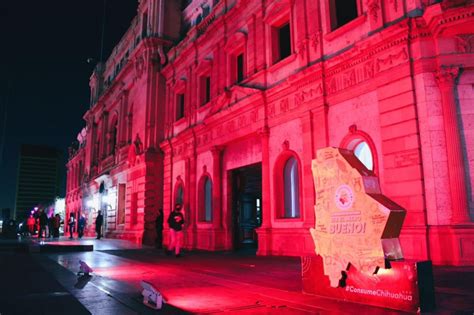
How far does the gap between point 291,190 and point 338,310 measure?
30.1 ft

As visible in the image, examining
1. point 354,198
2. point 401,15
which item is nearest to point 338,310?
point 354,198

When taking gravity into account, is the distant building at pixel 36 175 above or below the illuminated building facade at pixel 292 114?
above

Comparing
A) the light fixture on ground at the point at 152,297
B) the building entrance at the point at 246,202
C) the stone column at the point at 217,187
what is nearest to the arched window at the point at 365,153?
the building entrance at the point at 246,202

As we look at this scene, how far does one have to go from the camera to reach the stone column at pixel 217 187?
1747cm

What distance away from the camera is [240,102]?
15914 millimetres

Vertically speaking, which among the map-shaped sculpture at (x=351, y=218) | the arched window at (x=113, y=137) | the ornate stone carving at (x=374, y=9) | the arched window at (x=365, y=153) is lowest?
the map-shaped sculpture at (x=351, y=218)

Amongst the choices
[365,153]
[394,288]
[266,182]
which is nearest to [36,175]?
[266,182]

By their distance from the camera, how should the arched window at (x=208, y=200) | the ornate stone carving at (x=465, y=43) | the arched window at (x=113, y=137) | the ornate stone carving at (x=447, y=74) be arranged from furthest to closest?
the arched window at (x=113, y=137), the arched window at (x=208, y=200), the ornate stone carving at (x=465, y=43), the ornate stone carving at (x=447, y=74)

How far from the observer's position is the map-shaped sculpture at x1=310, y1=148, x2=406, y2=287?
5039 millimetres

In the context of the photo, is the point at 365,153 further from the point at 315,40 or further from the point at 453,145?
the point at 315,40

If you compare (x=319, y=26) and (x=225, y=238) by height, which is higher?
(x=319, y=26)

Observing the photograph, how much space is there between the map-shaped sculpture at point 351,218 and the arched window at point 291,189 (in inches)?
312

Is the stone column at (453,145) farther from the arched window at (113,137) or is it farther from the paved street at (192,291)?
the arched window at (113,137)

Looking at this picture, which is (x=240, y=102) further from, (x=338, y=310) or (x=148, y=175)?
(x=338, y=310)
